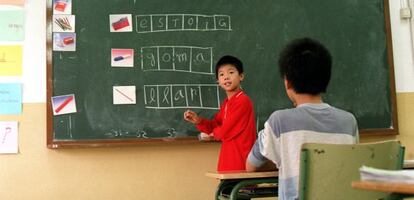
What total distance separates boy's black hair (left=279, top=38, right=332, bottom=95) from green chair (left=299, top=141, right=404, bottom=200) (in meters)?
0.35

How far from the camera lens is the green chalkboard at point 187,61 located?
3225 millimetres

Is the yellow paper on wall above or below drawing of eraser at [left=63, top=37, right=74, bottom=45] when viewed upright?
below

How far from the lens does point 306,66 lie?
6.09 ft

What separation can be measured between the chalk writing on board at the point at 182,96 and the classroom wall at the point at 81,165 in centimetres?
30

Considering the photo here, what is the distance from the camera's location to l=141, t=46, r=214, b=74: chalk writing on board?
3.33 m

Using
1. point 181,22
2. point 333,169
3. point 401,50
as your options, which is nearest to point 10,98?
point 181,22

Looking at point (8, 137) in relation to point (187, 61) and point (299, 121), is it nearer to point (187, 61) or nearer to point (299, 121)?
point (187, 61)

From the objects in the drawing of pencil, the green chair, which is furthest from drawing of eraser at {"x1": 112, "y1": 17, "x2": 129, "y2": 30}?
the green chair

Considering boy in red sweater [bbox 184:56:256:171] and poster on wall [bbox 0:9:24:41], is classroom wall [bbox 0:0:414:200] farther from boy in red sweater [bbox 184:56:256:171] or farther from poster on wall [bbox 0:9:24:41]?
boy in red sweater [bbox 184:56:256:171]

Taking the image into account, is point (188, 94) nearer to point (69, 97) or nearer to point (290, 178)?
point (69, 97)

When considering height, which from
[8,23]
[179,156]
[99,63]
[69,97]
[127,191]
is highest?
[8,23]

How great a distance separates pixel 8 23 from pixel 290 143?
232 cm

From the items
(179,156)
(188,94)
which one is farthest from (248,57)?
(179,156)

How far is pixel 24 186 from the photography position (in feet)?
10.4
